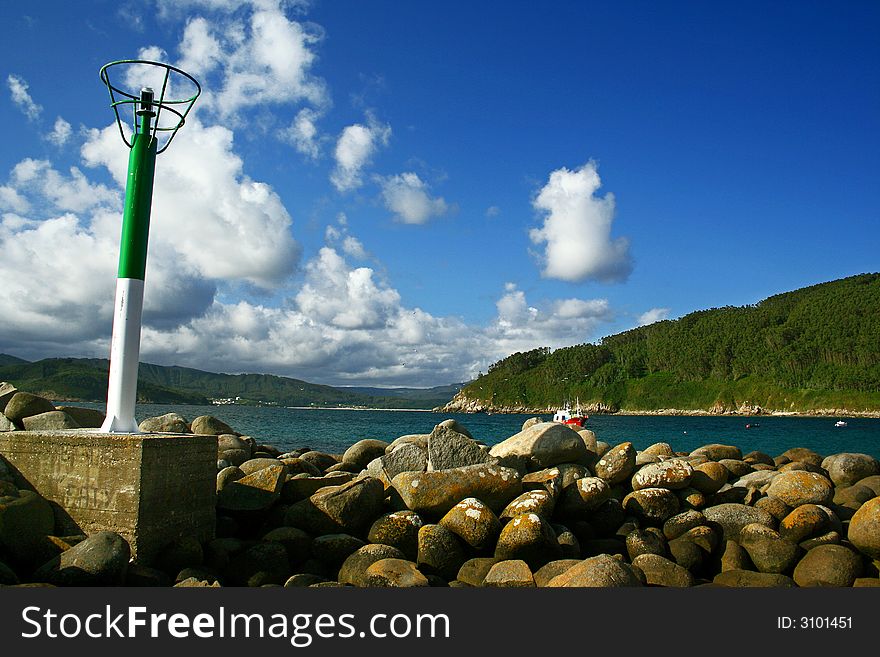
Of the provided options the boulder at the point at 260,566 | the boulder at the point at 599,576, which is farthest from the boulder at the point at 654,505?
the boulder at the point at 260,566

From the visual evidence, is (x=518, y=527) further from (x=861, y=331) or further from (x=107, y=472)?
(x=861, y=331)

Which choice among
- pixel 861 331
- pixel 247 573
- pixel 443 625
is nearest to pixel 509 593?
pixel 443 625

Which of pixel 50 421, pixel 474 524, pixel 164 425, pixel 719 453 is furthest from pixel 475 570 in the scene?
pixel 719 453

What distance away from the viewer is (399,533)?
1030 cm

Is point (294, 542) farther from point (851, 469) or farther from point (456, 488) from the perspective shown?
point (851, 469)

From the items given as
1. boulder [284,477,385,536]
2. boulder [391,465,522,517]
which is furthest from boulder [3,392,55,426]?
boulder [391,465,522,517]

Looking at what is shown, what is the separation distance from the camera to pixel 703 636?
7.32 meters

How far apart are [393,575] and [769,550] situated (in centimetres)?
576

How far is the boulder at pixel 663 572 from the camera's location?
921 centimetres

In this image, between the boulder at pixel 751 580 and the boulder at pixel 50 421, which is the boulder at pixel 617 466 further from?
the boulder at pixel 50 421

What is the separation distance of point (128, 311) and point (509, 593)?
7141 mm

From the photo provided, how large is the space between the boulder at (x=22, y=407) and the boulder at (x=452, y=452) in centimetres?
805

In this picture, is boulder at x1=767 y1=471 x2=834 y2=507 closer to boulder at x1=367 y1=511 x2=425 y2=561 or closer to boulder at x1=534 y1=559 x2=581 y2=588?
boulder at x1=534 y1=559 x2=581 y2=588

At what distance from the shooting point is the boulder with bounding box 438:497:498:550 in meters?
9.92
